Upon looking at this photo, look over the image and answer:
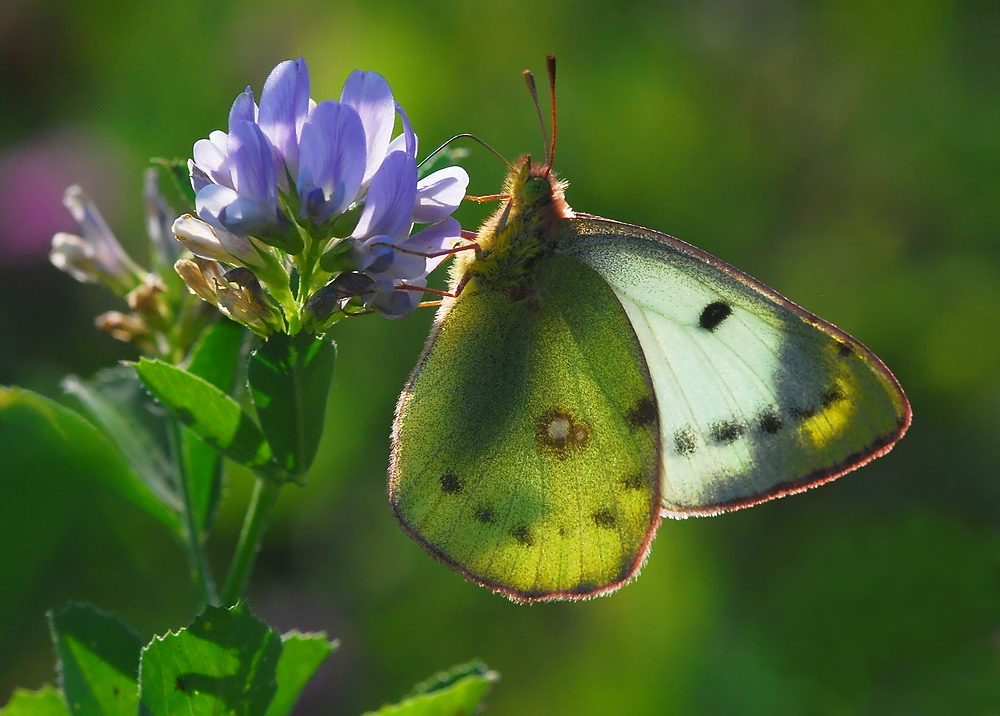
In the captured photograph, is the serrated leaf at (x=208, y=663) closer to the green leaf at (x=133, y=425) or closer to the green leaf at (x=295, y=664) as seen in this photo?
the green leaf at (x=295, y=664)

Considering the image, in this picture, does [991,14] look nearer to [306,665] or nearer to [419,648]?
[419,648]

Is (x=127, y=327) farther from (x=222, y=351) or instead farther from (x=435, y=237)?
(x=435, y=237)

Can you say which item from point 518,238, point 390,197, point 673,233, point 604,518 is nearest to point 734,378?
point 604,518

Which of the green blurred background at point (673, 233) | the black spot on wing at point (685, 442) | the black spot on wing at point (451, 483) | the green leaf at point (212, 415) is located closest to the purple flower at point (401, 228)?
the green leaf at point (212, 415)

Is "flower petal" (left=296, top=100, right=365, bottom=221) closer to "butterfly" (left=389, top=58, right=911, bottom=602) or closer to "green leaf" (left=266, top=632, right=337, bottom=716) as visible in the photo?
"butterfly" (left=389, top=58, right=911, bottom=602)

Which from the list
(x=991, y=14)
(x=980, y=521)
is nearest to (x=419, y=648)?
Answer: (x=980, y=521)
